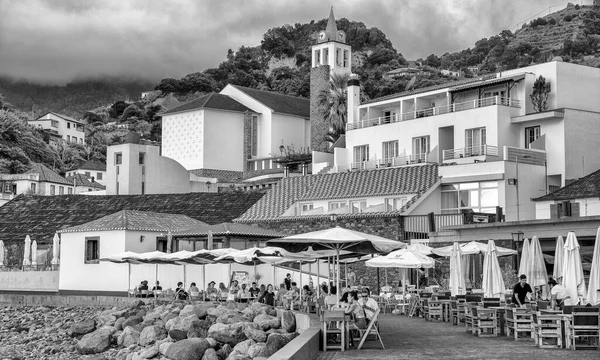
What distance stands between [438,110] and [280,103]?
129ft

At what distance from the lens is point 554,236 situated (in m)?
33.4

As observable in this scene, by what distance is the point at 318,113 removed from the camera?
275ft

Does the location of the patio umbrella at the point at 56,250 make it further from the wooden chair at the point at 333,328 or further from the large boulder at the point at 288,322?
the wooden chair at the point at 333,328

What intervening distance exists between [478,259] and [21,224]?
94.2 feet

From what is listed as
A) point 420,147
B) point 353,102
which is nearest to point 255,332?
point 420,147

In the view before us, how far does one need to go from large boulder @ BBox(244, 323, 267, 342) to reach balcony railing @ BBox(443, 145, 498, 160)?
28.7 metres

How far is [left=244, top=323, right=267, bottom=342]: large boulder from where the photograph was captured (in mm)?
25547

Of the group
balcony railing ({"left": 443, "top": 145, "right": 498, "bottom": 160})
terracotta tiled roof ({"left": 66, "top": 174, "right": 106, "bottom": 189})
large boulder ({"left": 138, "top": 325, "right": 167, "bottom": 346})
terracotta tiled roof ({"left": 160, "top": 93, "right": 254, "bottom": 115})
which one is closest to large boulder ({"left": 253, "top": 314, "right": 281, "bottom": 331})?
large boulder ({"left": 138, "top": 325, "right": 167, "bottom": 346})

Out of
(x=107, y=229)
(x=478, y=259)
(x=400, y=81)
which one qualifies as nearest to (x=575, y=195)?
Answer: (x=478, y=259)

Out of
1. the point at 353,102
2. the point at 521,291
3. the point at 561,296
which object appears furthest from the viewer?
the point at 353,102

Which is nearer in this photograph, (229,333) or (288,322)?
(288,322)

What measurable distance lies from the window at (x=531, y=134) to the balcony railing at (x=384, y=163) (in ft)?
19.5

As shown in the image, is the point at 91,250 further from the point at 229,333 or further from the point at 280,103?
the point at 280,103

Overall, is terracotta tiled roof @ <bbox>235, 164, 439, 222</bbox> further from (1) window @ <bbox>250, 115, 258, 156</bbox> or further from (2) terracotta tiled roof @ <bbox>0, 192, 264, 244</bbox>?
(1) window @ <bbox>250, 115, 258, 156</bbox>
